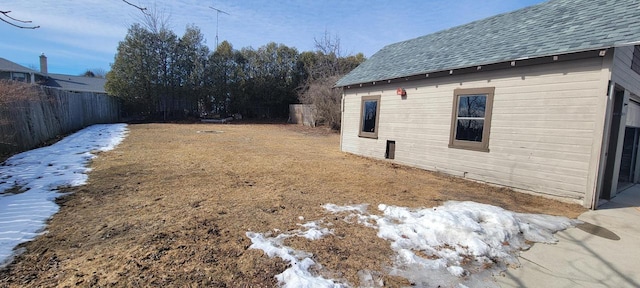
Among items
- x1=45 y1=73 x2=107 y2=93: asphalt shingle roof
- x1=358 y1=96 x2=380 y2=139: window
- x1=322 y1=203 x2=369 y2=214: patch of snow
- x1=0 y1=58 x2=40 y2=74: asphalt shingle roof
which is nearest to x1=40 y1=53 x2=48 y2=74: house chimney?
x1=45 y1=73 x2=107 y2=93: asphalt shingle roof

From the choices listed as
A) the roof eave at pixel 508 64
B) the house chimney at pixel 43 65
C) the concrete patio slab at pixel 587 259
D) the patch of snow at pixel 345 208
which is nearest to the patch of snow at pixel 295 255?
the patch of snow at pixel 345 208

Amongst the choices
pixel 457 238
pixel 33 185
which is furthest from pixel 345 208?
pixel 33 185

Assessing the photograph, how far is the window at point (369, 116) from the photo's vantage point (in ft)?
28.8

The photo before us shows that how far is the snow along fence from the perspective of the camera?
6.51m

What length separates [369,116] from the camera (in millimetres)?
9109

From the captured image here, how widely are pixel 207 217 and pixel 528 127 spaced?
569cm

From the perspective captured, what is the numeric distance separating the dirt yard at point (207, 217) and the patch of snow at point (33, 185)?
17 centimetres

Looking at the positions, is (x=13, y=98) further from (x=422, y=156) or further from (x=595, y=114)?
(x=595, y=114)

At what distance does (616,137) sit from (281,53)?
77.2ft

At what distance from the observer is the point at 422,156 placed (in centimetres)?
736

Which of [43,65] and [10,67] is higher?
[43,65]

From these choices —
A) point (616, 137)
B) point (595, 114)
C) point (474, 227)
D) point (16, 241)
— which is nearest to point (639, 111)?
point (616, 137)

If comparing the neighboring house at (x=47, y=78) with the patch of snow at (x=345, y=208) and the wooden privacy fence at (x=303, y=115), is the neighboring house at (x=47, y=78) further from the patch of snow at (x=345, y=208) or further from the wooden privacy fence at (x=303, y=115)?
the patch of snow at (x=345, y=208)

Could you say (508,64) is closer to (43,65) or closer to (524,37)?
(524,37)
